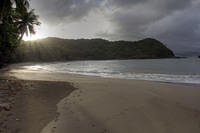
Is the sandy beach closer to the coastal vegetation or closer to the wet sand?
the wet sand

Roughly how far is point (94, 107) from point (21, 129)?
2.07m

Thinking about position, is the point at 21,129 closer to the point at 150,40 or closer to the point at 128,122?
the point at 128,122

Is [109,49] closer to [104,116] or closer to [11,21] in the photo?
[11,21]

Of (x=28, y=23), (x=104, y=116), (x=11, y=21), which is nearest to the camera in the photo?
(x=104, y=116)

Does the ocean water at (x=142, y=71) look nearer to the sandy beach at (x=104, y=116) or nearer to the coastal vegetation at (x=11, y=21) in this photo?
the coastal vegetation at (x=11, y=21)

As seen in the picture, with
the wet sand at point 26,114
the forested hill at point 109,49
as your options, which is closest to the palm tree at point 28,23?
the wet sand at point 26,114

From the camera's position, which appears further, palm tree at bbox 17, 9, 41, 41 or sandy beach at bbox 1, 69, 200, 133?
palm tree at bbox 17, 9, 41, 41

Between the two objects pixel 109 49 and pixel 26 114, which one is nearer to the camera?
pixel 26 114

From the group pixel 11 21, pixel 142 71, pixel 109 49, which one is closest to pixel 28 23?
pixel 11 21

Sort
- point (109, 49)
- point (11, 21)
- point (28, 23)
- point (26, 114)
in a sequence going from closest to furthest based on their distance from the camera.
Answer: point (26, 114)
point (11, 21)
point (28, 23)
point (109, 49)

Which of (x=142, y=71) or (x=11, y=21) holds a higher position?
(x=11, y=21)

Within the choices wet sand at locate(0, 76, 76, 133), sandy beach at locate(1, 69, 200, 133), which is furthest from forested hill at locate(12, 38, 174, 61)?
sandy beach at locate(1, 69, 200, 133)

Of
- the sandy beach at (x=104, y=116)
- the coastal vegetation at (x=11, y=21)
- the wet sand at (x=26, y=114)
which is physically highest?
the coastal vegetation at (x=11, y=21)

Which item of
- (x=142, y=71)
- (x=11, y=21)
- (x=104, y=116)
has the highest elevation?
(x=11, y=21)
